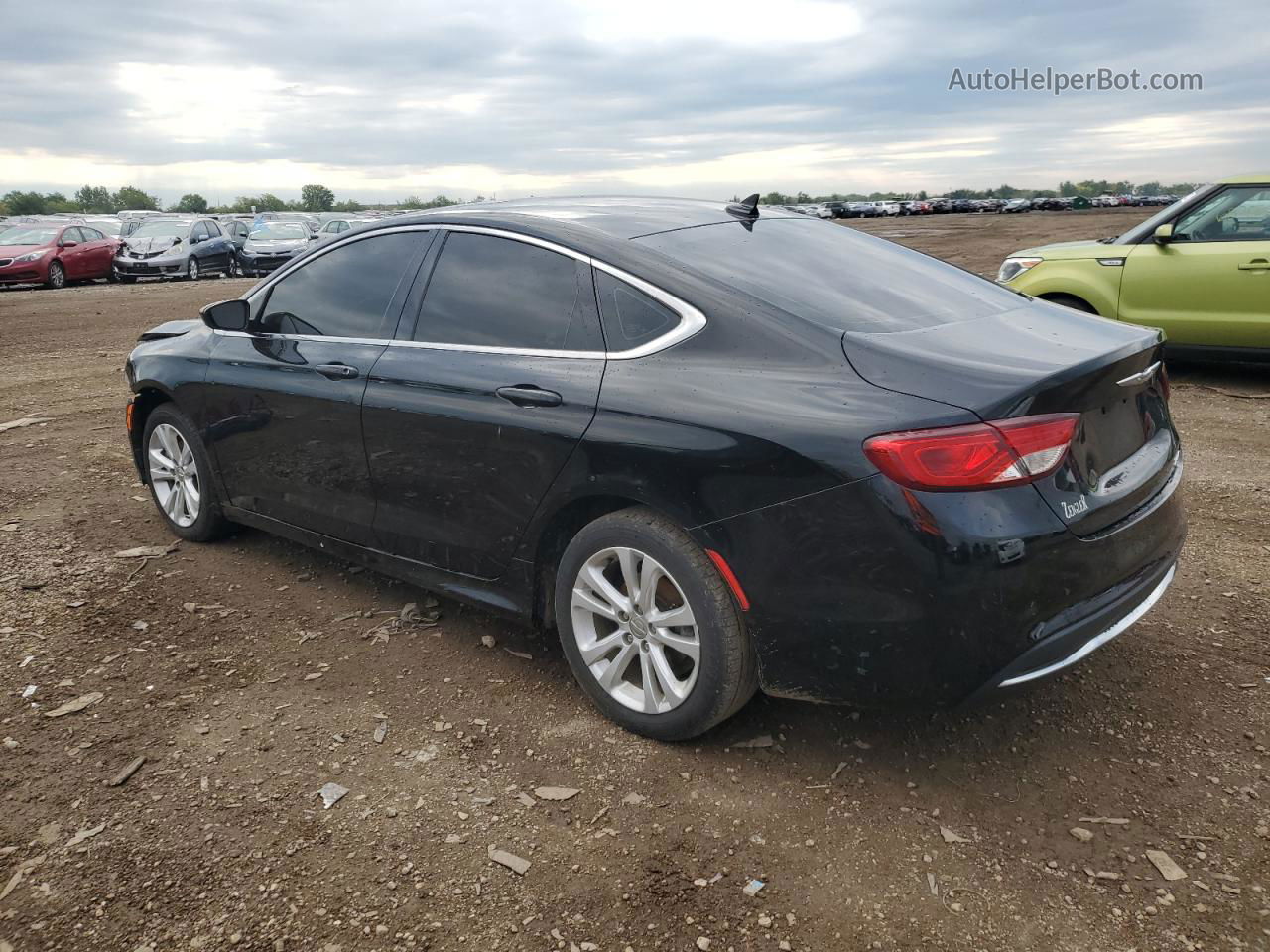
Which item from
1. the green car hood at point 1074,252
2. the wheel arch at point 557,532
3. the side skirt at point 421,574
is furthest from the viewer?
the green car hood at point 1074,252

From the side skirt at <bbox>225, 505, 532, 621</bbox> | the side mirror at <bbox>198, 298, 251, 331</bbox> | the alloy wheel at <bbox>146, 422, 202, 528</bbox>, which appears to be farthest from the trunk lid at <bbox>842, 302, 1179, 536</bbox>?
the alloy wheel at <bbox>146, 422, 202, 528</bbox>

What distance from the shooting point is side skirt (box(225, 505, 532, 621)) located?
364 centimetres

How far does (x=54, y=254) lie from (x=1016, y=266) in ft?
70.6

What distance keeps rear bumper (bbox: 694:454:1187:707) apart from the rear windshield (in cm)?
67

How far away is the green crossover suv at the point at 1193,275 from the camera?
8148 mm

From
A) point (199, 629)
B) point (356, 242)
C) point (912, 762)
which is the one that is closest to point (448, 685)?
point (199, 629)

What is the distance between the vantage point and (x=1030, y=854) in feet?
8.95

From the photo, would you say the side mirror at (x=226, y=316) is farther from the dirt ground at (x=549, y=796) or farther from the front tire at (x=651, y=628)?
the front tire at (x=651, y=628)

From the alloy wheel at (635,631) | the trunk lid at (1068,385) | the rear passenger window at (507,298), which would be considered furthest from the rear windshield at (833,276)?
the alloy wheel at (635,631)

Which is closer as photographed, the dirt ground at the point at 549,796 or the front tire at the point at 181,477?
the dirt ground at the point at 549,796

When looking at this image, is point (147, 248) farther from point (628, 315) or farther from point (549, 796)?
point (549, 796)

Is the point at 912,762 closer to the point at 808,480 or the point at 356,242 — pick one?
the point at 808,480

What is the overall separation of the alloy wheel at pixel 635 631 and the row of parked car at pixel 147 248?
852 inches

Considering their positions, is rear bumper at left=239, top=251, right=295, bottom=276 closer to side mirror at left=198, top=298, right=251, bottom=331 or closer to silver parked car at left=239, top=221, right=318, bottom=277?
silver parked car at left=239, top=221, right=318, bottom=277
